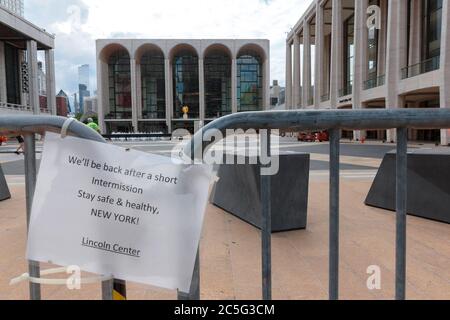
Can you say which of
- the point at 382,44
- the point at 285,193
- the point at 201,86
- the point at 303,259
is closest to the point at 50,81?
the point at 201,86

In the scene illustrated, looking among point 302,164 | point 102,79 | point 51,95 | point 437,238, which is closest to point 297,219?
point 302,164

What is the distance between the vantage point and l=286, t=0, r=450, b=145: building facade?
2530cm

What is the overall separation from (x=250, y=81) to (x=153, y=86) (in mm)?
23406

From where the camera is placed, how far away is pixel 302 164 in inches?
197

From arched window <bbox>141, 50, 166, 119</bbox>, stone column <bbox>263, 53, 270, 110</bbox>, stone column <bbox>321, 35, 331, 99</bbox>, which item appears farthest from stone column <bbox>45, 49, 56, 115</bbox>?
stone column <bbox>321, 35, 331, 99</bbox>

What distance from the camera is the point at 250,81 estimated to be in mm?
85250

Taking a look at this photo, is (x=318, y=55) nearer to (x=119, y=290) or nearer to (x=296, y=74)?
(x=296, y=74)

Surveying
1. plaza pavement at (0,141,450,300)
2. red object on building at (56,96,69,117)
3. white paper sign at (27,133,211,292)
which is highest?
red object on building at (56,96,69,117)

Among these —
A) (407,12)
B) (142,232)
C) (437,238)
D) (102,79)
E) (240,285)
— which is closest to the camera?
(142,232)

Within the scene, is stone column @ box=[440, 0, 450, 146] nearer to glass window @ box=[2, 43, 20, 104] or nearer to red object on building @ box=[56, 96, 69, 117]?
glass window @ box=[2, 43, 20, 104]

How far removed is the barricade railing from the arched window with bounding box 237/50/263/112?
273ft

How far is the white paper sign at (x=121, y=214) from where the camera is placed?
1.59 m
